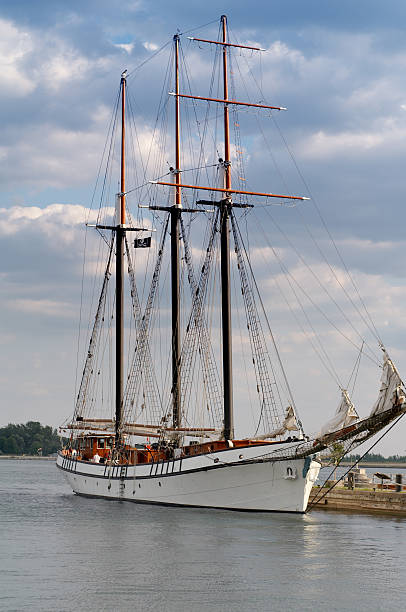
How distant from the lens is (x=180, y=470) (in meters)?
63.6

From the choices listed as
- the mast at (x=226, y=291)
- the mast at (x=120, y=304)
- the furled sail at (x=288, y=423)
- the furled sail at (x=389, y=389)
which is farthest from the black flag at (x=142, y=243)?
the furled sail at (x=389, y=389)

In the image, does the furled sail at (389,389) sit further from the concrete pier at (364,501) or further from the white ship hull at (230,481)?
the concrete pier at (364,501)

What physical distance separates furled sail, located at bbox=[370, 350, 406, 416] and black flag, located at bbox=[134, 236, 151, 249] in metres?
36.1

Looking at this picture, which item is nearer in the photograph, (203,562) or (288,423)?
(203,562)

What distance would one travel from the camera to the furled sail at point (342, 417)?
54.8m

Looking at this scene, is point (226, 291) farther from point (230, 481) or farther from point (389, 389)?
point (389, 389)

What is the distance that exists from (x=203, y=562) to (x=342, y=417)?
57.4ft

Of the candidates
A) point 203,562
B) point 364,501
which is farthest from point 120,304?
point 203,562

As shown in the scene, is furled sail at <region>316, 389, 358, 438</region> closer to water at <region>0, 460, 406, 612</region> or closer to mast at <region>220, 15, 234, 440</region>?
water at <region>0, 460, 406, 612</region>

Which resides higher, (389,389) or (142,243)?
(142,243)

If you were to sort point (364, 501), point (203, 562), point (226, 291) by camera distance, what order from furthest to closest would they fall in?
1. point (226, 291)
2. point (364, 501)
3. point (203, 562)

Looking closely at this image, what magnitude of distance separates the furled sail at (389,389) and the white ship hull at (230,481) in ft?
22.6

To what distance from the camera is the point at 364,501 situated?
60.9 metres

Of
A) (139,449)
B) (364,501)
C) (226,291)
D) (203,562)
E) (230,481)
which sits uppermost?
(226,291)
